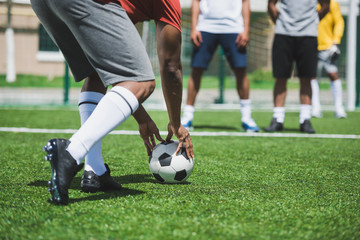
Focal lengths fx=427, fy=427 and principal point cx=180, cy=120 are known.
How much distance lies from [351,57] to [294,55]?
13.7 ft

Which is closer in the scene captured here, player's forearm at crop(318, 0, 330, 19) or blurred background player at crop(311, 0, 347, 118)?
player's forearm at crop(318, 0, 330, 19)

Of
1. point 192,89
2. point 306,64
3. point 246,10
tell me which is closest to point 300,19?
point 306,64

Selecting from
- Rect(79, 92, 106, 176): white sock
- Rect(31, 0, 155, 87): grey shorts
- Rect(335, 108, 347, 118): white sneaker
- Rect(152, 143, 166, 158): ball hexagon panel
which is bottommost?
Rect(335, 108, 347, 118): white sneaker

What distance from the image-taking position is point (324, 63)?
684 cm

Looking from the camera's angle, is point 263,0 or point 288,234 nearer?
point 288,234

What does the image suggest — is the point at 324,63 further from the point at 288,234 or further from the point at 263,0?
the point at 288,234

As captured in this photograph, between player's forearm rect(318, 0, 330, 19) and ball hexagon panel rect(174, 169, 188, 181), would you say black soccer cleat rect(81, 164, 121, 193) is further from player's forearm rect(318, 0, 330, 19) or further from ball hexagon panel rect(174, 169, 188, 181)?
player's forearm rect(318, 0, 330, 19)

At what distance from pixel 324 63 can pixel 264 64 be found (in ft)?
12.4

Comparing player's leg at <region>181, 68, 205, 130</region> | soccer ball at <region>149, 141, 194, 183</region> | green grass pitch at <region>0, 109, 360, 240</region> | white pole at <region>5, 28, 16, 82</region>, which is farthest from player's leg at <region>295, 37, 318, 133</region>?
white pole at <region>5, 28, 16, 82</region>

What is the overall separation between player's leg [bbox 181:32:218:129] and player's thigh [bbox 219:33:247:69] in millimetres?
114

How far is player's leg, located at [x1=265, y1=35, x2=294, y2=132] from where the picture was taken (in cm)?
494

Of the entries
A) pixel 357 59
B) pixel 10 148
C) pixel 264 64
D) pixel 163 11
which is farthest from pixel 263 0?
pixel 163 11

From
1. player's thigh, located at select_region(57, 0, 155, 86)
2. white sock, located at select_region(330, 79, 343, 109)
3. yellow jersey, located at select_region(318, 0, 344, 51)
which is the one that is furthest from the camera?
white sock, located at select_region(330, 79, 343, 109)

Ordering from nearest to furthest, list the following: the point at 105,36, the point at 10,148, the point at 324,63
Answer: the point at 105,36
the point at 10,148
the point at 324,63
